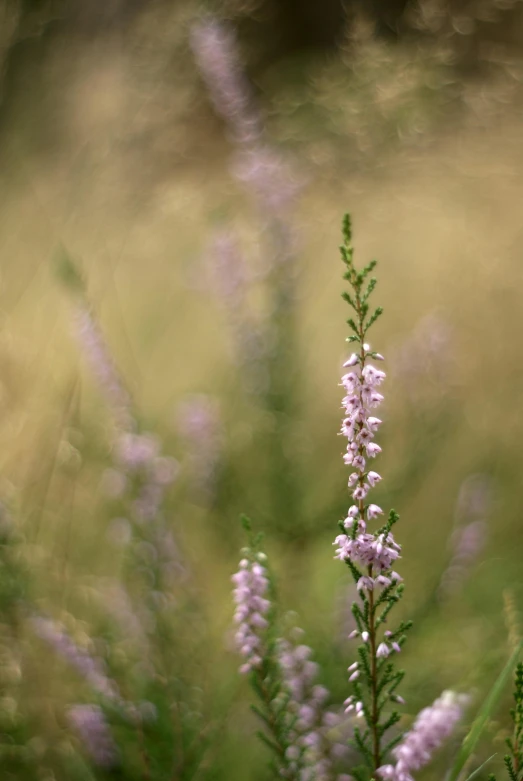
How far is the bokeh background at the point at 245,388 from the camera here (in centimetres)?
160

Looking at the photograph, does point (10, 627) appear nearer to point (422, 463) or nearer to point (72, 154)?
point (422, 463)

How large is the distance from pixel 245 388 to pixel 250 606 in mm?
1313

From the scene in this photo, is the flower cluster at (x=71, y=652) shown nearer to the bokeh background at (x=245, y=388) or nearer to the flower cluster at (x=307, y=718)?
the bokeh background at (x=245, y=388)

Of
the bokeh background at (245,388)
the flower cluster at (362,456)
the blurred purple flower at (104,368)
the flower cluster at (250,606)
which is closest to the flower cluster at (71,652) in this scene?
the bokeh background at (245,388)

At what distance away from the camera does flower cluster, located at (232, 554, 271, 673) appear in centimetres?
94

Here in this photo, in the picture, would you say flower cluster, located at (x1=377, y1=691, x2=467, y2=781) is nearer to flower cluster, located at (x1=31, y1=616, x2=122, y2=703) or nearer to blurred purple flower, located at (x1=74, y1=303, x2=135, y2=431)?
flower cluster, located at (x1=31, y1=616, x2=122, y2=703)

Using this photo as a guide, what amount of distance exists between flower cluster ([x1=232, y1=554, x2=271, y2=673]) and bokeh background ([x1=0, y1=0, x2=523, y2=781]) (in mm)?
408

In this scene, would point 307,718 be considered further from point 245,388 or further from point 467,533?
point 245,388

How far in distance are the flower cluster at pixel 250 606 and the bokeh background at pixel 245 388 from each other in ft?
1.34

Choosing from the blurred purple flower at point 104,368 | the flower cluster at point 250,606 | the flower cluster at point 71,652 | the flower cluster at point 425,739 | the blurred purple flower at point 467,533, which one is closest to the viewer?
the flower cluster at point 425,739

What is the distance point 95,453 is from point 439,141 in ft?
4.84

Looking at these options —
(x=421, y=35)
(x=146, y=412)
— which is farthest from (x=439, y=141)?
(x=146, y=412)

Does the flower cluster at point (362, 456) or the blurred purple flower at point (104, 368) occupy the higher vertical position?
the blurred purple flower at point (104, 368)

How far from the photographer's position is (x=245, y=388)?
224 centimetres
